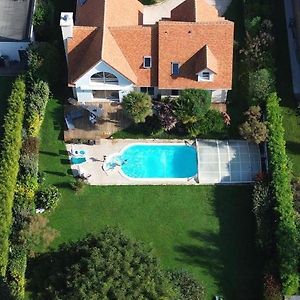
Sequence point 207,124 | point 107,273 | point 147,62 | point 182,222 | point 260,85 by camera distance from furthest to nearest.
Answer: point 207,124
point 260,85
point 147,62
point 182,222
point 107,273

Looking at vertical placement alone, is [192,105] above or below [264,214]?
above

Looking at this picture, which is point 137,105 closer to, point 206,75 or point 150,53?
point 150,53

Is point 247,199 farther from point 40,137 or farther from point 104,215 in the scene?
point 40,137

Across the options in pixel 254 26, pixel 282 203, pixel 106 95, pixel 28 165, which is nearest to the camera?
pixel 282 203

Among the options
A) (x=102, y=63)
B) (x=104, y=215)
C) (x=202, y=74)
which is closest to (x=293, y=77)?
(x=202, y=74)

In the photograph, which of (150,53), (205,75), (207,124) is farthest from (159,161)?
(150,53)

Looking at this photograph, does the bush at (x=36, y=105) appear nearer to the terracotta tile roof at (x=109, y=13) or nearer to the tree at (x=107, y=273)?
the terracotta tile roof at (x=109, y=13)

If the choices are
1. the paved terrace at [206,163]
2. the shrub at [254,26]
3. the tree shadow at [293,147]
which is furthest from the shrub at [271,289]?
the shrub at [254,26]
